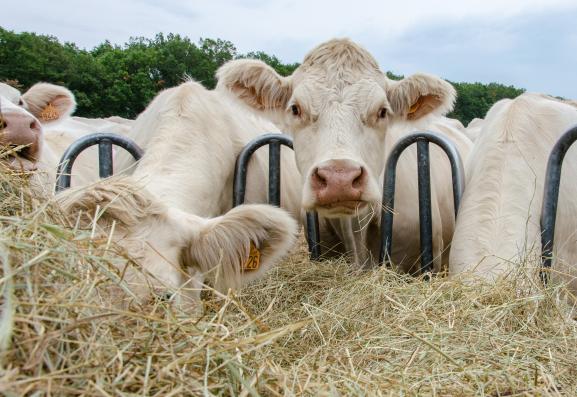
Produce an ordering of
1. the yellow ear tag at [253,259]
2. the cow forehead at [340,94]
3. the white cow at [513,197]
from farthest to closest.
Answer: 1. the cow forehead at [340,94]
2. the white cow at [513,197]
3. the yellow ear tag at [253,259]

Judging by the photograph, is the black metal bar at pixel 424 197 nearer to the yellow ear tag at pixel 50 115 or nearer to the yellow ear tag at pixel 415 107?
the yellow ear tag at pixel 415 107

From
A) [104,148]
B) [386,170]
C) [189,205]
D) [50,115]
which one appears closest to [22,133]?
[104,148]

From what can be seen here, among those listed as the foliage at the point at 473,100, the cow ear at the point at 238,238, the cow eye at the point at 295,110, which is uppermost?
the foliage at the point at 473,100

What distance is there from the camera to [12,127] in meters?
3.73

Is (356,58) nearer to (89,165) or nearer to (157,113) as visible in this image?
(157,113)

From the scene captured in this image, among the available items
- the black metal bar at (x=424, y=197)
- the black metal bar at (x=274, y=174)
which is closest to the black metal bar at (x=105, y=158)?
the black metal bar at (x=274, y=174)

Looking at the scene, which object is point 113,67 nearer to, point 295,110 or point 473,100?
point 473,100

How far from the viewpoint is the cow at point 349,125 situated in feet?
11.2

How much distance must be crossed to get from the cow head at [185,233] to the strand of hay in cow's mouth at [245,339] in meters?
0.34

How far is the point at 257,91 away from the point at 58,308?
305 cm

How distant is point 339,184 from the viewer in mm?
3311

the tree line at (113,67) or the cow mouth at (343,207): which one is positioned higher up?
the tree line at (113,67)

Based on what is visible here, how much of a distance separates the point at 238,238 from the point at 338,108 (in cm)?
138

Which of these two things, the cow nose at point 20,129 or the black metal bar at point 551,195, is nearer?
the black metal bar at point 551,195
